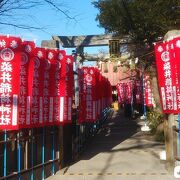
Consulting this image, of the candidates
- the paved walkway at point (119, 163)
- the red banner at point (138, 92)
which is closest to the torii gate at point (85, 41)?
the red banner at point (138, 92)

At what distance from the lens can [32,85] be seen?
9695 millimetres

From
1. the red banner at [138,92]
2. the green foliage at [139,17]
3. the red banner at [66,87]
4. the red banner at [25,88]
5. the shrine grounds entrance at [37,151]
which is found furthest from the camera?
the red banner at [138,92]

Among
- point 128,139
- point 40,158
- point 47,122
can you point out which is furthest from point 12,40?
point 128,139

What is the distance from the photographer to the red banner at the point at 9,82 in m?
8.87

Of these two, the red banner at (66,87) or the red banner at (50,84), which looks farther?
the red banner at (66,87)

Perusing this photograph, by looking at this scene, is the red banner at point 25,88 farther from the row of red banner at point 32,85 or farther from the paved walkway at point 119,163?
the paved walkway at point 119,163

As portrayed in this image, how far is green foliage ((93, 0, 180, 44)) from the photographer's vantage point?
1761 centimetres

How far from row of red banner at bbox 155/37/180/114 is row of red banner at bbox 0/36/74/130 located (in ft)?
7.61

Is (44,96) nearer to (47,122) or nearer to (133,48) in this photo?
(47,122)

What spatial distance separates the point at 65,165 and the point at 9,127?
416cm

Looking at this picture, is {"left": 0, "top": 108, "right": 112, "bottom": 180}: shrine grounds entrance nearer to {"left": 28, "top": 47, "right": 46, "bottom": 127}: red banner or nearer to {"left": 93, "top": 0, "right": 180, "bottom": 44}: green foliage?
{"left": 28, "top": 47, "right": 46, "bottom": 127}: red banner

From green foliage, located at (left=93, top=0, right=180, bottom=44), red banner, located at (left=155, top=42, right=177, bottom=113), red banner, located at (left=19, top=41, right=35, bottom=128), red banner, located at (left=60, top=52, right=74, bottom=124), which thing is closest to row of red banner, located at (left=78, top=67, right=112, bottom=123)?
red banner, located at (left=60, top=52, right=74, bottom=124)

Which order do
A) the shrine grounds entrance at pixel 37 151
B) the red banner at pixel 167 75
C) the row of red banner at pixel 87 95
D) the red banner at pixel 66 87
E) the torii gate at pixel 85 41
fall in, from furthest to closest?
the torii gate at pixel 85 41
the row of red banner at pixel 87 95
the red banner at pixel 66 87
the red banner at pixel 167 75
the shrine grounds entrance at pixel 37 151

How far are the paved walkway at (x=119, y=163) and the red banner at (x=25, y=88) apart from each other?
224 cm
